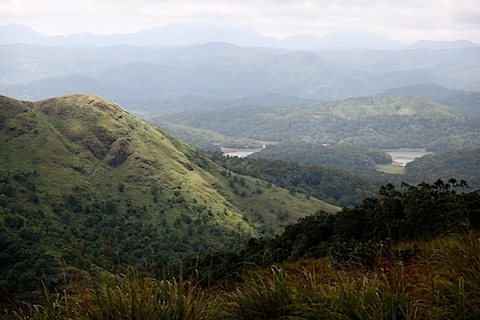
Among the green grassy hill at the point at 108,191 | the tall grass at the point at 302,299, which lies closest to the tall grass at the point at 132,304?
the tall grass at the point at 302,299

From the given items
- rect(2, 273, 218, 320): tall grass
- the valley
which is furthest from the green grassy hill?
rect(2, 273, 218, 320): tall grass

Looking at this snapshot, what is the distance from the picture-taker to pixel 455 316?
6594 millimetres

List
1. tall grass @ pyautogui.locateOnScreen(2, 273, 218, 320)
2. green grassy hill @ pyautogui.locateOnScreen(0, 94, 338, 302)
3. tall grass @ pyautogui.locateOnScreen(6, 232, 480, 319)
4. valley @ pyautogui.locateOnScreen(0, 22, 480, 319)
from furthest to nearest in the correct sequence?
1. green grassy hill @ pyautogui.locateOnScreen(0, 94, 338, 302)
2. valley @ pyautogui.locateOnScreen(0, 22, 480, 319)
3. tall grass @ pyautogui.locateOnScreen(2, 273, 218, 320)
4. tall grass @ pyautogui.locateOnScreen(6, 232, 480, 319)

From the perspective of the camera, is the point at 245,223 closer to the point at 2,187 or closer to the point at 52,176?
the point at 52,176

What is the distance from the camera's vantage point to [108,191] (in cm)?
13500

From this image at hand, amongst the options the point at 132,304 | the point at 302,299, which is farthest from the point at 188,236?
the point at 132,304

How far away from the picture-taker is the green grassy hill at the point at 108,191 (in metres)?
102

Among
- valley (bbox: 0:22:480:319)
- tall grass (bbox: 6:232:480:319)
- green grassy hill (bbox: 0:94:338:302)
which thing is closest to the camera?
tall grass (bbox: 6:232:480:319)

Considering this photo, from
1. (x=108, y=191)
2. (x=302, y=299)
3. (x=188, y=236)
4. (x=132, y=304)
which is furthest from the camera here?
(x=108, y=191)

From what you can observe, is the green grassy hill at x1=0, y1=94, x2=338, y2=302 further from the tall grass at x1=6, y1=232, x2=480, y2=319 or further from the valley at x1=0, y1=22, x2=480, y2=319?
the tall grass at x1=6, y1=232, x2=480, y2=319

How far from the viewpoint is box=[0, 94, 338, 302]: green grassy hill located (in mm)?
101625

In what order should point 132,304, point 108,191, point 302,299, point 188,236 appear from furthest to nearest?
point 108,191, point 188,236, point 302,299, point 132,304

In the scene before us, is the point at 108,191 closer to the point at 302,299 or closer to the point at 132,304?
the point at 132,304

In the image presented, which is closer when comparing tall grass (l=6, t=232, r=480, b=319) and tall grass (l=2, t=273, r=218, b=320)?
tall grass (l=6, t=232, r=480, b=319)
